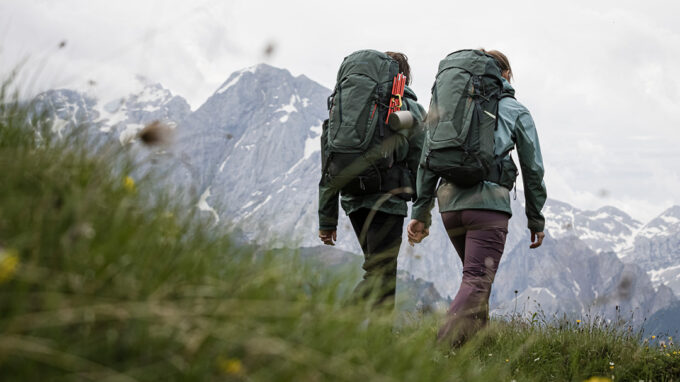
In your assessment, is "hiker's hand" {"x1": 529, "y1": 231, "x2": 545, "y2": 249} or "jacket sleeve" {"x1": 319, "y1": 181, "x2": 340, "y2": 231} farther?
"jacket sleeve" {"x1": 319, "y1": 181, "x2": 340, "y2": 231}

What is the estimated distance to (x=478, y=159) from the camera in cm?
478

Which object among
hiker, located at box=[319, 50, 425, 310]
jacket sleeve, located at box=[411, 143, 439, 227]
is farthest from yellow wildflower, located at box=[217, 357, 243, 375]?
jacket sleeve, located at box=[411, 143, 439, 227]

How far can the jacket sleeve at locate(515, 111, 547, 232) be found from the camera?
4.98m

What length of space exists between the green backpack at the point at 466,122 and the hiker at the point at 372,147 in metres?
0.43

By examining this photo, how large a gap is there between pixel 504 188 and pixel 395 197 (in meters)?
0.98

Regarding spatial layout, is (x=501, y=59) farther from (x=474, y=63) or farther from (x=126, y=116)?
(x=126, y=116)

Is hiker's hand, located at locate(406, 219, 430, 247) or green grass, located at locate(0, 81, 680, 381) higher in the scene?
hiker's hand, located at locate(406, 219, 430, 247)

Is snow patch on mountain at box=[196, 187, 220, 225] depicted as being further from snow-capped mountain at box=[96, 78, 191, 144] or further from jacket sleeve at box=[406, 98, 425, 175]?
jacket sleeve at box=[406, 98, 425, 175]

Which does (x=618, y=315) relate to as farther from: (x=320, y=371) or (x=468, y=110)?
(x=320, y=371)

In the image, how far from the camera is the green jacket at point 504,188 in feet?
15.9

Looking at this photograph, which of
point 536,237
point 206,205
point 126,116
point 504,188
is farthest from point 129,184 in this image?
point 536,237

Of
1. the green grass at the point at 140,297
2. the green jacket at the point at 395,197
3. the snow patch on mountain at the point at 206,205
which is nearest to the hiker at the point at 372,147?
the green jacket at the point at 395,197

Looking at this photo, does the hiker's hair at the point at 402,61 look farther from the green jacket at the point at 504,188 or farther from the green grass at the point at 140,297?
the green grass at the point at 140,297

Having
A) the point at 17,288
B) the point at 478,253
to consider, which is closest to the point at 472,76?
the point at 478,253
